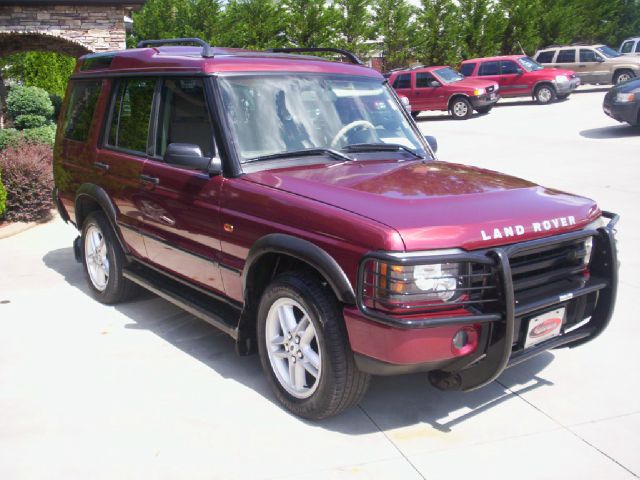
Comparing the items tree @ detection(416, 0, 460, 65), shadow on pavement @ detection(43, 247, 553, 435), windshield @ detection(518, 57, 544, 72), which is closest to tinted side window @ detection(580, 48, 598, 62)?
windshield @ detection(518, 57, 544, 72)

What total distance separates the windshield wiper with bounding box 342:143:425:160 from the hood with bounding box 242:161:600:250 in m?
0.17

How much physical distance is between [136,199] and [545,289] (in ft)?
9.70

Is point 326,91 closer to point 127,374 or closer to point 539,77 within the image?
point 127,374

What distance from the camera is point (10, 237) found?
889 centimetres

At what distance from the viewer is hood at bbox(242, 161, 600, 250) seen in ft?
11.5

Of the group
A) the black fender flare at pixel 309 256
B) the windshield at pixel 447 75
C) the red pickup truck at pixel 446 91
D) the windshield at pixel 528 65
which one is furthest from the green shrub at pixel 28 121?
the windshield at pixel 528 65

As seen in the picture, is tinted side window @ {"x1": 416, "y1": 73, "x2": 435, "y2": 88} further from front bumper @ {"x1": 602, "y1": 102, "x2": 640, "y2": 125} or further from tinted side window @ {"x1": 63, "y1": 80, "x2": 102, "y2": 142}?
tinted side window @ {"x1": 63, "y1": 80, "x2": 102, "y2": 142}

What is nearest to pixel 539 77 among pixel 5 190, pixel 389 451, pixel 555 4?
pixel 555 4

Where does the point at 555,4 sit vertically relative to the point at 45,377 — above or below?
above

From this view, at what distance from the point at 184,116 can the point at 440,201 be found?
199 cm

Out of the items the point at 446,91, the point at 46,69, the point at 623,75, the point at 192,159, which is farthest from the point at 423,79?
the point at 192,159

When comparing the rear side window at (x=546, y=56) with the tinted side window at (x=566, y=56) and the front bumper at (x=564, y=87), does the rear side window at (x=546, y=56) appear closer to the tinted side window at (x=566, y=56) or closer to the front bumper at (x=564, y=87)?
the tinted side window at (x=566, y=56)

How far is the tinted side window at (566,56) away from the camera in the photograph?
28.1 m

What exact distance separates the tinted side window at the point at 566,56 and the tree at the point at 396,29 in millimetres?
6331
